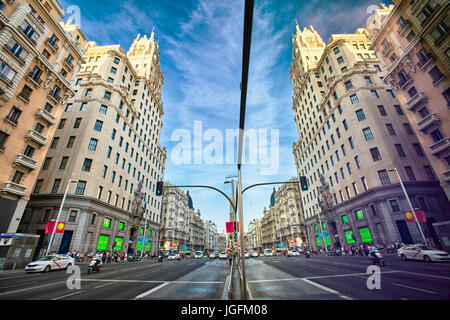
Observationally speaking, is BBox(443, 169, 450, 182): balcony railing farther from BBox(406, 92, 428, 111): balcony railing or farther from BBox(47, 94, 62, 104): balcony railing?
BBox(47, 94, 62, 104): balcony railing

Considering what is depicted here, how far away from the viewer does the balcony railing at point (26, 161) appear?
2291 centimetres

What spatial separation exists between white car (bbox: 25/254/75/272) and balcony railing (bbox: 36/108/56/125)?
18.0 meters

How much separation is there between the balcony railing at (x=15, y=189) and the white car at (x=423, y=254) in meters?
Answer: 41.5

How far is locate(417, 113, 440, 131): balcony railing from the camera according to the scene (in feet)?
80.2

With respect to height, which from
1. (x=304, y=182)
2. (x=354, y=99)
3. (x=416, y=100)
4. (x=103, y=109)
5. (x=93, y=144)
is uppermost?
(x=354, y=99)

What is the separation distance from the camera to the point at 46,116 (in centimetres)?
2648

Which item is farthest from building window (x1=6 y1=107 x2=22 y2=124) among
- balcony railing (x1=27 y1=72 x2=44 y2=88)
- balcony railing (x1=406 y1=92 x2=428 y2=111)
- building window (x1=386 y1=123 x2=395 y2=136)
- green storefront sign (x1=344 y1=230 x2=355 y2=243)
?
Answer: building window (x1=386 y1=123 x2=395 y2=136)

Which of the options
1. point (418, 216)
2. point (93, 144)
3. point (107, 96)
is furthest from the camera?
point (107, 96)

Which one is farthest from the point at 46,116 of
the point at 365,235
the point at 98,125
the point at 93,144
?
the point at 365,235

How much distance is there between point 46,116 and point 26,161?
6550 mm

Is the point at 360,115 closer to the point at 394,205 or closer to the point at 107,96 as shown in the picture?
the point at 394,205

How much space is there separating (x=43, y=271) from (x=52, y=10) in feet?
110

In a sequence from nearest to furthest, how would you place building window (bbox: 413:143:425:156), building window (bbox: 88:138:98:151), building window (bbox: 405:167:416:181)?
building window (bbox: 405:167:416:181)
building window (bbox: 413:143:425:156)
building window (bbox: 88:138:98:151)
